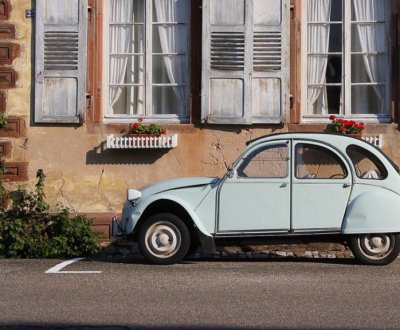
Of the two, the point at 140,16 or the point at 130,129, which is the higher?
Answer: the point at 140,16

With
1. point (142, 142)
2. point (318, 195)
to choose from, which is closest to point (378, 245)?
point (318, 195)

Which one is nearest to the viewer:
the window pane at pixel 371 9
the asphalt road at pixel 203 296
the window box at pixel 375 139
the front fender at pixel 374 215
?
the asphalt road at pixel 203 296

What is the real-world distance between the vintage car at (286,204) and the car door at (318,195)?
0.04 ft

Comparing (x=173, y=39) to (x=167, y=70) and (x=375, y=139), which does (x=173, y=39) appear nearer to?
(x=167, y=70)

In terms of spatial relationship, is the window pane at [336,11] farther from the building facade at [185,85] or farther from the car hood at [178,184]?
the car hood at [178,184]

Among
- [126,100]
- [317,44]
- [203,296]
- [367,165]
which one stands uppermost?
[317,44]

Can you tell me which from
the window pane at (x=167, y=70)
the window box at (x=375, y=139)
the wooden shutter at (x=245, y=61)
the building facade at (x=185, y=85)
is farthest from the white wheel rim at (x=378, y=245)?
the window pane at (x=167, y=70)

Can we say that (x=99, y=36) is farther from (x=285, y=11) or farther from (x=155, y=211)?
(x=155, y=211)

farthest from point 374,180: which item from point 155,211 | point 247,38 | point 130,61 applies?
point 130,61

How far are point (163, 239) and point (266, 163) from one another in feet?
4.68

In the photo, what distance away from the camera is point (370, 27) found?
14.4 metres

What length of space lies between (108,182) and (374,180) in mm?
4499

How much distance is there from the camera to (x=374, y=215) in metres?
11.0

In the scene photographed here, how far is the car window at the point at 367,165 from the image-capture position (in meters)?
11.2
